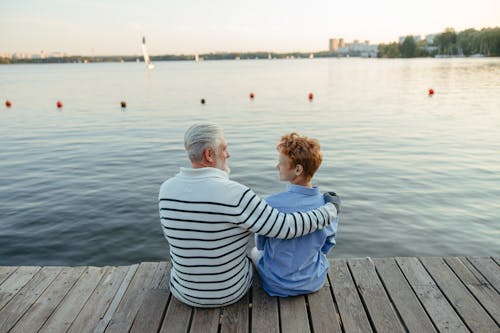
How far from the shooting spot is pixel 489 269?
4.02 metres

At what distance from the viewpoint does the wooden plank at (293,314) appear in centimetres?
309

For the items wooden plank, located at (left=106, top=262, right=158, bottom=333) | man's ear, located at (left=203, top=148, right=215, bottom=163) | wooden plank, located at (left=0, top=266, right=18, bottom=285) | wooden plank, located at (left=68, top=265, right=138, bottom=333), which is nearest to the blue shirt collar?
man's ear, located at (left=203, top=148, right=215, bottom=163)

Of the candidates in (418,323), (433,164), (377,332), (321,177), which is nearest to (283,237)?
(377,332)

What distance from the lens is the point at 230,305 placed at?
336 centimetres

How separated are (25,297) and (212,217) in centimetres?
212

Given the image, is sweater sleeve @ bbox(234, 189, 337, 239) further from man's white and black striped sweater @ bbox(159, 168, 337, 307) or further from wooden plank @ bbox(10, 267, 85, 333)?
wooden plank @ bbox(10, 267, 85, 333)

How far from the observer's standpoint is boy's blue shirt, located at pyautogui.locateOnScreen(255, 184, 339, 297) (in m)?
3.18

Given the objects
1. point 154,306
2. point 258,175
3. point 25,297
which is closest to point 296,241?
point 154,306

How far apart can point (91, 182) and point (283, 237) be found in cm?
896

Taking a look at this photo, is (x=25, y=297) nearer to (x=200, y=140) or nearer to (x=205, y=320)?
(x=205, y=320)

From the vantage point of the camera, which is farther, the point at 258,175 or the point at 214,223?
the point at 258,175

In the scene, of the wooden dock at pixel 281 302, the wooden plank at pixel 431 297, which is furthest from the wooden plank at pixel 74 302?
the wooden plank at pixel 431 297

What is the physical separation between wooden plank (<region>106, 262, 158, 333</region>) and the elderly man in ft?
1.92

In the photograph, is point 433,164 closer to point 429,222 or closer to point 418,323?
point 429,222
